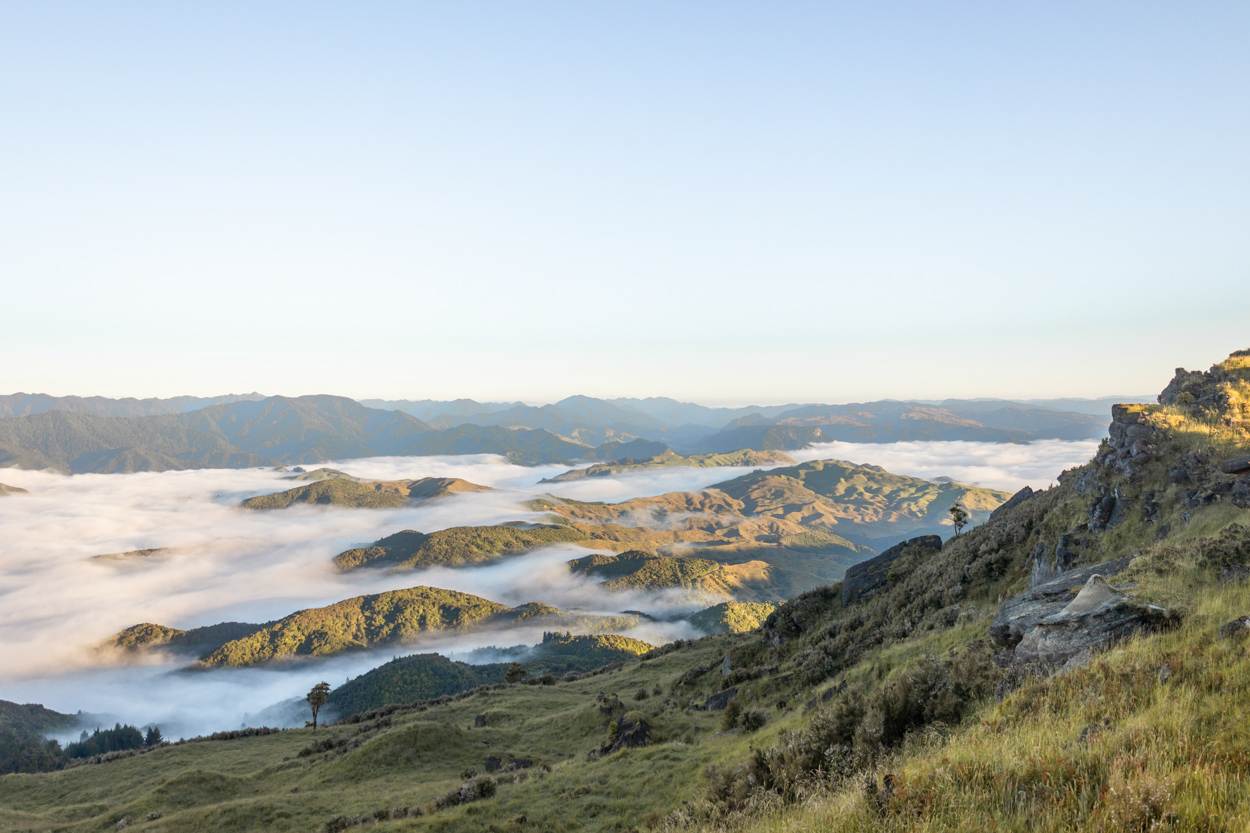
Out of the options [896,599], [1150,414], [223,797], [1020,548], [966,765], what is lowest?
[223,797]

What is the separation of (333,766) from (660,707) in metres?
25.4

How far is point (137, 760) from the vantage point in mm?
64438

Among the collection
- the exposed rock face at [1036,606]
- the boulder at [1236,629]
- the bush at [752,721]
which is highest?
the boulder at [1236,629]

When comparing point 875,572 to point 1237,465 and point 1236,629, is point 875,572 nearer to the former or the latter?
point 1237,465

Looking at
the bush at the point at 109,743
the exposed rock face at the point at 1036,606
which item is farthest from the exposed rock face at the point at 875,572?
the bush at the point at 109,743

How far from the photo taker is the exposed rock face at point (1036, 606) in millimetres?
17594

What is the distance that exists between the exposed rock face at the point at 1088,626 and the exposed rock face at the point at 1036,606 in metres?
1.25

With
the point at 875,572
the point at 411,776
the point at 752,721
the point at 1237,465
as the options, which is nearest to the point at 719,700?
the point at 752,721

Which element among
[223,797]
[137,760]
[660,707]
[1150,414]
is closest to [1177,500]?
[1150,414]

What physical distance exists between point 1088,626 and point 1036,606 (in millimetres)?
4765

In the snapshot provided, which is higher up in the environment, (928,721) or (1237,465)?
(1237,465)

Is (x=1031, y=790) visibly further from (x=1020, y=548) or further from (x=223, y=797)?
(x=223, y=797)

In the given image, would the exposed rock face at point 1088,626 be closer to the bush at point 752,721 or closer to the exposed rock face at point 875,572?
the bush at point 752,721

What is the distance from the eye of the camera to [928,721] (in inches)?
565
